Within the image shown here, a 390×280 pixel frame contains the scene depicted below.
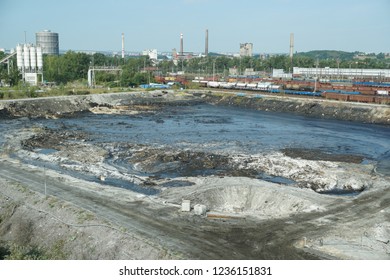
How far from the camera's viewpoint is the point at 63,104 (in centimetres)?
5944

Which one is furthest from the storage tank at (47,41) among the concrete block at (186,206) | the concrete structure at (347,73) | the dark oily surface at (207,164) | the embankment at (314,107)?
the concrete block at (186,206)

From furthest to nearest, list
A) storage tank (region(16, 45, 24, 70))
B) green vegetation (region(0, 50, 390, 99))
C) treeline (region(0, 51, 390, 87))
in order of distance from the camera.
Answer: treeline (region(0, 51, 390, 87)) < storage tank (region(16, 45, 24, 70)) < green vegetation (region(0, 50, 390, 99))

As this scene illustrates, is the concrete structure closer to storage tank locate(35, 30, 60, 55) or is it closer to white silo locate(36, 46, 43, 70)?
white silo locate(36, 46, 43, 70)

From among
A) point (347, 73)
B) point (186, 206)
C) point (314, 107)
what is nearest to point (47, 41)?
point (347, 73)

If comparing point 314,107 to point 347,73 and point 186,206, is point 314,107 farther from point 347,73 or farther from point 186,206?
point 347,73

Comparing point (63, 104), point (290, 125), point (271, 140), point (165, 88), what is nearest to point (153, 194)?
point (271, 140)

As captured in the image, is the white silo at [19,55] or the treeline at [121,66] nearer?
the white silo at [19,55]

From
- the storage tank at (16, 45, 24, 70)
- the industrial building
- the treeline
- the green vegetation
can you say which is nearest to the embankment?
the green vegetation

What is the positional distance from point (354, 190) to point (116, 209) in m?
13.7

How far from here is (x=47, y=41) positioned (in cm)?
18500

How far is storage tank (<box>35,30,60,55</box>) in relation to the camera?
601 ft

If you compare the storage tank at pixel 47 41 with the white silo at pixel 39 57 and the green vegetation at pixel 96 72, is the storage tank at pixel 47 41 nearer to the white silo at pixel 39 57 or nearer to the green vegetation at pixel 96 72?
the green vegetation at pixel 96 72

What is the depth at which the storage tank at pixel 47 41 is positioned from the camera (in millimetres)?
183200

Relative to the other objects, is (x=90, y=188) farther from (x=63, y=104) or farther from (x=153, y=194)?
(x=63, y=104)
